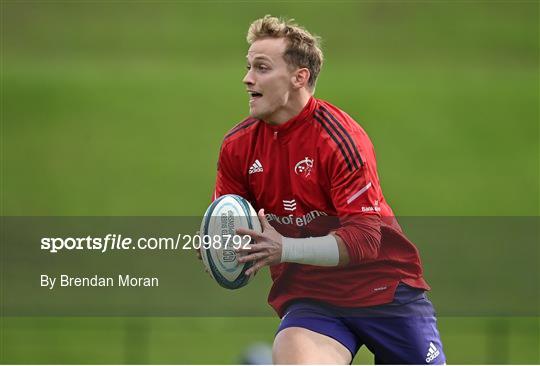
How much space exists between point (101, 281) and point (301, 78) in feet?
65.8

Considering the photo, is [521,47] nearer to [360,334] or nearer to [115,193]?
[115,193]

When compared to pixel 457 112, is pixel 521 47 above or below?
above

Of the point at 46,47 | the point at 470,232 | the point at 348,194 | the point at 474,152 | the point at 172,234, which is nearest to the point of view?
the point at 348,194

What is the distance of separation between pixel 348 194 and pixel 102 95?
103ft

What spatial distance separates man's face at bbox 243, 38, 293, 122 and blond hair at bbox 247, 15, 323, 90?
0.04 m

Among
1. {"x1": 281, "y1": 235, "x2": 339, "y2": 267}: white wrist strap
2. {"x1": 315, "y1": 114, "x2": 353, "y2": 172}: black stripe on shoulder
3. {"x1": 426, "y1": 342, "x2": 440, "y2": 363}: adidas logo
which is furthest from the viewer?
{"x1": 426, "y1": 342, "x2": 440, "y2": 363}: adidas logo

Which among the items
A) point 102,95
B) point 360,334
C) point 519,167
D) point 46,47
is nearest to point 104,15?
point 46,47

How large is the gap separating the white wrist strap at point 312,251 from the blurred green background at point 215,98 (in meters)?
17.2

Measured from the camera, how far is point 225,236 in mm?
5711

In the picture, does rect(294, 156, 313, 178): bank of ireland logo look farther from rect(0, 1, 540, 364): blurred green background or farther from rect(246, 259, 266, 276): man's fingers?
rect(0, 1, 540, 364): blurred green background

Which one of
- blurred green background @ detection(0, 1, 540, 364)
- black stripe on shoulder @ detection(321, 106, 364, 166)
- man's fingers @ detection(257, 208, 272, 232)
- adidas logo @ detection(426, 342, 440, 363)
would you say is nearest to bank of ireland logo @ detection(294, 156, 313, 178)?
black stripe on shoulder @ detection(321, 106, 364, 166)

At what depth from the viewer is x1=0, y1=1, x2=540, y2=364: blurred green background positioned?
32.0 metres

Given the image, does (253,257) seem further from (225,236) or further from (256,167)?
(256,167)

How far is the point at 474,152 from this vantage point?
34000 millimetres
